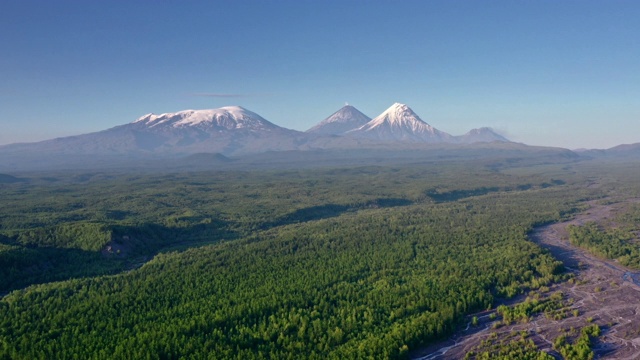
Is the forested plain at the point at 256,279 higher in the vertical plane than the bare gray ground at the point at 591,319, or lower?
higher

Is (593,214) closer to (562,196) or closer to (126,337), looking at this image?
(562,196)

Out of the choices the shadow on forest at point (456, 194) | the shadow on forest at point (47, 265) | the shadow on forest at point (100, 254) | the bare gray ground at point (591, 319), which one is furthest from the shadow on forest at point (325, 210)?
the bare gray ground at point (591, 319)

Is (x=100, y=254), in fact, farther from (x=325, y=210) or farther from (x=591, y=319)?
(x=591, y=319)

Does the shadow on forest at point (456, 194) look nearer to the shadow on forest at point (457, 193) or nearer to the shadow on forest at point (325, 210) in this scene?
the shadow on forest at point (457, 193)

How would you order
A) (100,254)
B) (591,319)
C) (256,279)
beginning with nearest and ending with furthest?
1. (591,319)
2. (256,279)
3. (100,254)

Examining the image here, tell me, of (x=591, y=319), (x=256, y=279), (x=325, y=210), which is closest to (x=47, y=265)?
(x=256, y=279)

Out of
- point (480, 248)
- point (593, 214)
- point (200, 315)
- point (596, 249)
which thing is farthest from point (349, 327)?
point (593, 214)
